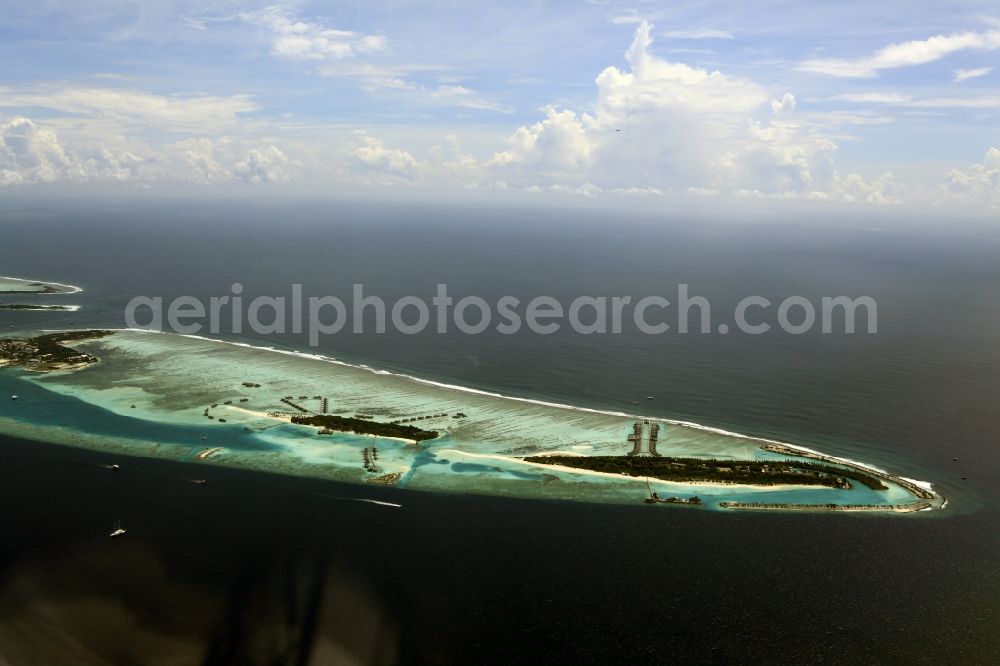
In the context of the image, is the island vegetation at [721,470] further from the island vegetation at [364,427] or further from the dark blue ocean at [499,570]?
the island vegetation at [364,427]

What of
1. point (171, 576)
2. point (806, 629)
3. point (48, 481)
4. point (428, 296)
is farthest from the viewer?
point (428, 296)

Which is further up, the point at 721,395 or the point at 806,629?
the point at 721,395

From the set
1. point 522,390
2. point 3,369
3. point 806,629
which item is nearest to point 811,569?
point 806,629

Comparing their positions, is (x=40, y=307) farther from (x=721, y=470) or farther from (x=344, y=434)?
(x=721, y=470)

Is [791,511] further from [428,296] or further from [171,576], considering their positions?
[428,296]

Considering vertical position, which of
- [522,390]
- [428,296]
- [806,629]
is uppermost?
[428,296]

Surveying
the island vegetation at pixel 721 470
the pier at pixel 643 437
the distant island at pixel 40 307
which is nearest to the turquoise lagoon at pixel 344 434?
the pier at pixel 643 437

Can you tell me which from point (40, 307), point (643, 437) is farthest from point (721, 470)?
point (40, 307)
